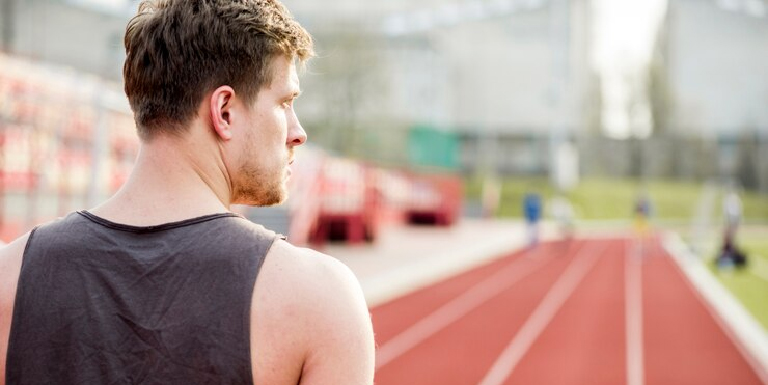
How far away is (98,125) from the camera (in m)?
9.39

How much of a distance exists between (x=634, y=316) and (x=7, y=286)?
14.4 m

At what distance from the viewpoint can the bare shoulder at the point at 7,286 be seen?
1452 millimetres

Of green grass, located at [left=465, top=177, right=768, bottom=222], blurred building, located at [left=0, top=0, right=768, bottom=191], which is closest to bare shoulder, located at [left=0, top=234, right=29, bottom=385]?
blurred building, located at [left=0, top=0, right=768, bottom=191]

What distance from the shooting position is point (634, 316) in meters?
15.0

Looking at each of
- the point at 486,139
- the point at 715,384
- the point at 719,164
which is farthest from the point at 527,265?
the point at 719,164

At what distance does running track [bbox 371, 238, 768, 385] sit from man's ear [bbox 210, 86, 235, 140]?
830 cm

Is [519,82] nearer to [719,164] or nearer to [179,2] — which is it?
[719,164]

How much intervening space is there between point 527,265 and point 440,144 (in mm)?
29522

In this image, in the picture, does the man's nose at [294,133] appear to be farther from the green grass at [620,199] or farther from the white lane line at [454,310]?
the green grass at [620,199]

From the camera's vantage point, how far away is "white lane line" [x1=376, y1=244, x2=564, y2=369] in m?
11.6

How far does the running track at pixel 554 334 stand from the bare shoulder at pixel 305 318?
27.4 feet

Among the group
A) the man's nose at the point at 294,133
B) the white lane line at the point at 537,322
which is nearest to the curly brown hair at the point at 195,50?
the man's nose at the point at 294,133

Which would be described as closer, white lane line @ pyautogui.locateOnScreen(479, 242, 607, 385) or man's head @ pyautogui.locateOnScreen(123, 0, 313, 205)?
man's head @ pyautogui.locateOnScreen(123, 0, 313, 205)

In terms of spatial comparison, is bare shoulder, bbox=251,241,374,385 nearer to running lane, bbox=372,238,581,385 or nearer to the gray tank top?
the gray tank top
